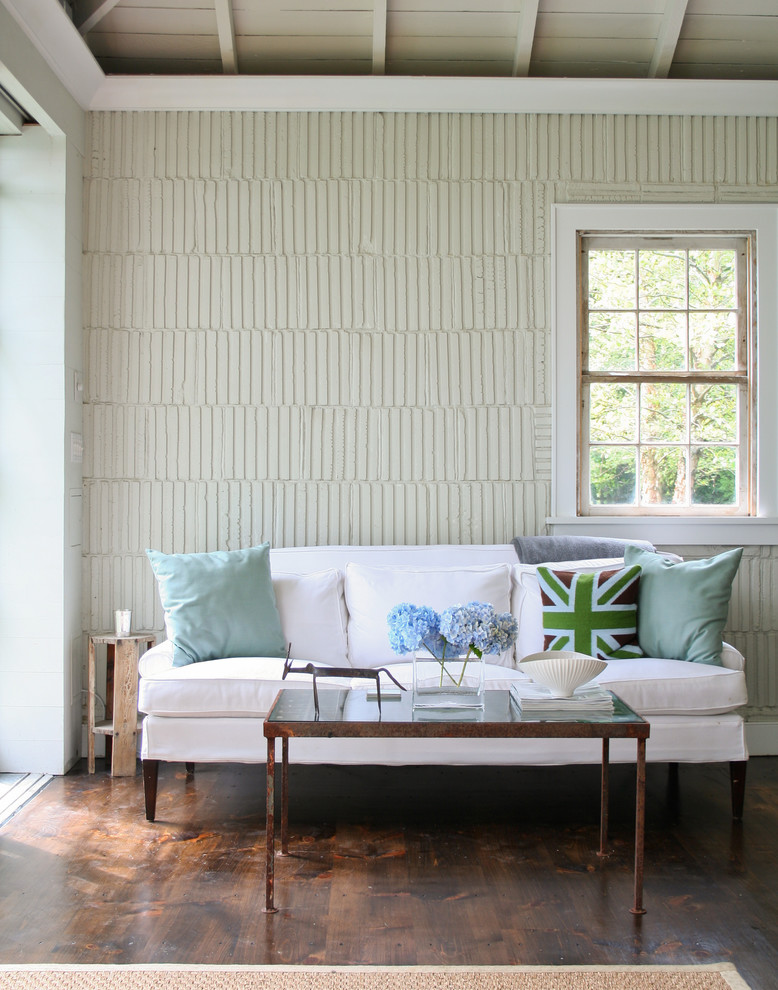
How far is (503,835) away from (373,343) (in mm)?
2296

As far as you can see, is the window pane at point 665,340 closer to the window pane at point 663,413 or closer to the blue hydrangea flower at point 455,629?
the window pane at point 663,413

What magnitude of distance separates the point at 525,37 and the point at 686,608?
272cm

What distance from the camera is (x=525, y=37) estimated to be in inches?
156

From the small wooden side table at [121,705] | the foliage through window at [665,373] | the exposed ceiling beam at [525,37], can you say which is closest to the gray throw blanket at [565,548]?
the foliage through window at [665,373]

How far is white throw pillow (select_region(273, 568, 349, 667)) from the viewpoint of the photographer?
3.61 m

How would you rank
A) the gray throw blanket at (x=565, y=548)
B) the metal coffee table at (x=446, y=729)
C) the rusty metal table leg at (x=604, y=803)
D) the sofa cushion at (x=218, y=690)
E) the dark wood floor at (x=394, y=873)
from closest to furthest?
1. the dark wood floor at (x=394, y=873)
2. the metal coffee table at (x=446, y=729)
3. the rusty metal table leg at (x=604, y=803)
4. the sofa cushion at (x=218, y=690)
5. the gray throw blanket at (x=565, y=548)

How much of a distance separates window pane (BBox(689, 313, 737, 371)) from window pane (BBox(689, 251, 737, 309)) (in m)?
0.06

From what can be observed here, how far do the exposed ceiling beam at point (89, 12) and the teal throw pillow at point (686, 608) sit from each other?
3.43m

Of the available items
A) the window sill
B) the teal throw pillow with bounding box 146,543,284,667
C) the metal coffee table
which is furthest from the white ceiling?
the metal coffee table

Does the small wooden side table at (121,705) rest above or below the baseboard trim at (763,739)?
above

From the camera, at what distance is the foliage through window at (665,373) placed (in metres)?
4.21

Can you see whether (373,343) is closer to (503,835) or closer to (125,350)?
(125,350)

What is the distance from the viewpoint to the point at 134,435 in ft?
13.4

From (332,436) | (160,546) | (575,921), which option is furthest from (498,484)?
(575,921)
